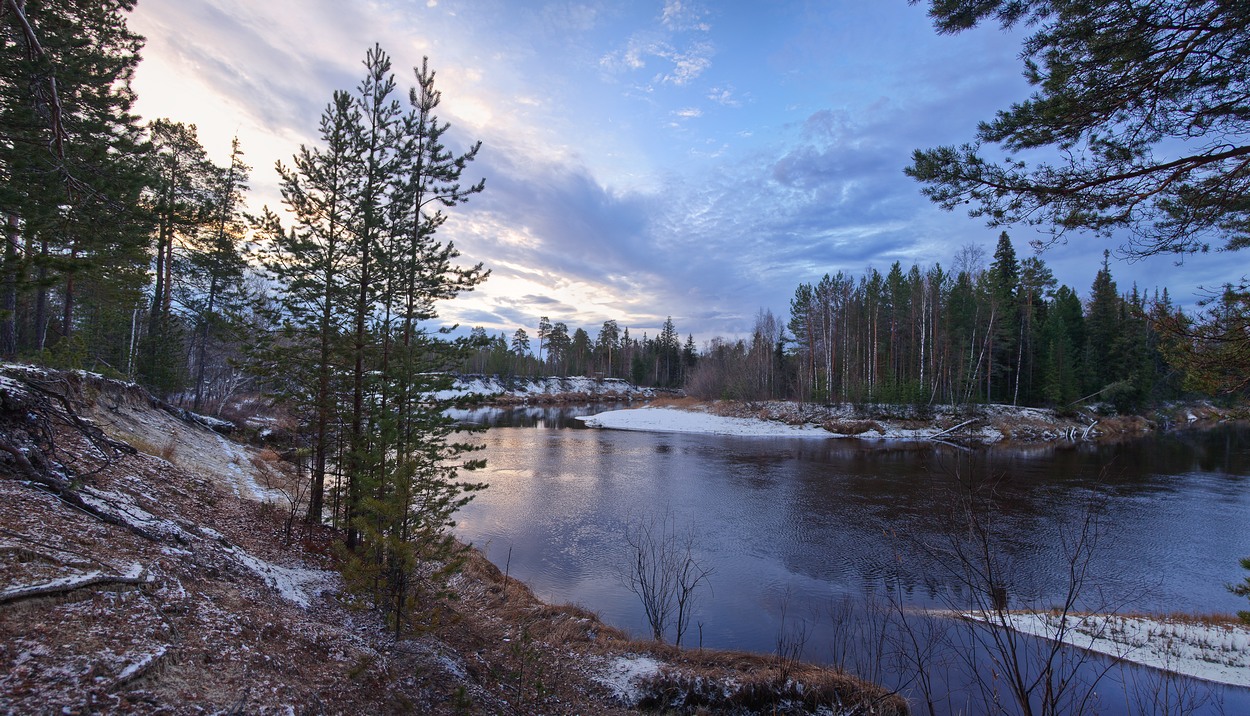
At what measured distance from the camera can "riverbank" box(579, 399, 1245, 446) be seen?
3722 cm

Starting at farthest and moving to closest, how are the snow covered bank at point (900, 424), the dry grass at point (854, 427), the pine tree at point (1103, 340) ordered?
the pine tree at point (1103, 340)
the dry grass at point (854, 427)
the snow covered bank at point (900, 424)

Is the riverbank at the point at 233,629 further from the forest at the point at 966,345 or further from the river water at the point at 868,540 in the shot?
the forest at the point at 966,345

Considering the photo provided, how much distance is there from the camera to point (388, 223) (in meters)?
9.93

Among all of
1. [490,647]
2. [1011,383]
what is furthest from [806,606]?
[1011,383]

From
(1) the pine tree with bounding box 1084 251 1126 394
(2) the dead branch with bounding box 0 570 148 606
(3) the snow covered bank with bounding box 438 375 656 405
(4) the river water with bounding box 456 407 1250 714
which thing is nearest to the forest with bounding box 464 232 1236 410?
(1) the pine tree with bounding box 1084 251 1126 394

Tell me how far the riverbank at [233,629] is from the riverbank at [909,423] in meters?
33.3

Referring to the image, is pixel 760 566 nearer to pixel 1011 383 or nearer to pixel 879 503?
pixel 879 503

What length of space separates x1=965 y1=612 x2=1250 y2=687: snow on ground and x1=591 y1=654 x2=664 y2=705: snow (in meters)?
4.94

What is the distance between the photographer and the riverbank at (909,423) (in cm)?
3722

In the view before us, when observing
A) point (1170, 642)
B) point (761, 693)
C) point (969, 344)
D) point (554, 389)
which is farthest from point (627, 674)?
point (554, 389)

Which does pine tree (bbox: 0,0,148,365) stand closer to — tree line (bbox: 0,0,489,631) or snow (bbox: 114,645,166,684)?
tree line (bbox: 0,0,489,631)

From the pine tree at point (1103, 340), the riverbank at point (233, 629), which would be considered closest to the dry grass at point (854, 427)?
the pine tree at point (1103, 340)

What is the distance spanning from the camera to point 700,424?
45.0 meters

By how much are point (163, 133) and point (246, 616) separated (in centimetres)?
2207
